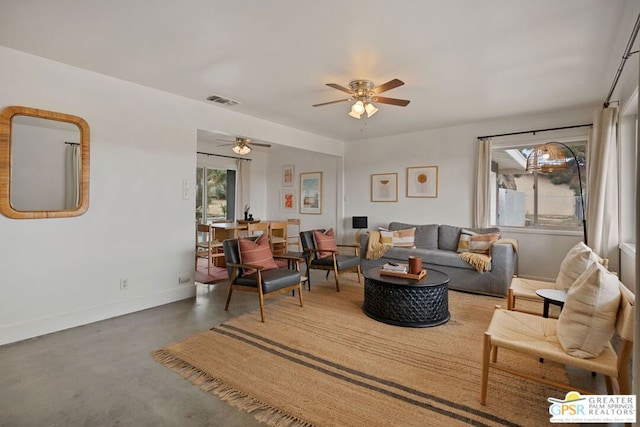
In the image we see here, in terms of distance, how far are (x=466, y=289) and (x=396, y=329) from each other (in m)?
1.95

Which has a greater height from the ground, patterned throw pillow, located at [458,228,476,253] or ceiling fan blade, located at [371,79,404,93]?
ceiling fan blade, located at [371,79,404,93]

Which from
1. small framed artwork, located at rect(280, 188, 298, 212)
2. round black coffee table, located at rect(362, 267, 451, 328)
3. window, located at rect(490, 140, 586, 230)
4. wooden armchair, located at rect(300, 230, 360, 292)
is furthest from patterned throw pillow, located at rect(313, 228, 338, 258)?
small framed artwork, located at rect(280, 188, 298, 212)

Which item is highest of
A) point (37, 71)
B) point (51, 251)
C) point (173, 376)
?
point (37, 71)

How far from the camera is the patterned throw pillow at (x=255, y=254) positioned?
12.0ft

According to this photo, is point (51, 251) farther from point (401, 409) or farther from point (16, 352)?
point (401, 409)

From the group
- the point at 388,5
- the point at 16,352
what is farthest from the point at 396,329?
the point at 16,352

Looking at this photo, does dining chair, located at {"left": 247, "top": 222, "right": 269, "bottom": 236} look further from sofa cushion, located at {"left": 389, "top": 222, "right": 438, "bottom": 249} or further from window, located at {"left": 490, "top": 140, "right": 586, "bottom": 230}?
window, located at {"left": 490, "top": 140, "right": 586, "bottom": 230}

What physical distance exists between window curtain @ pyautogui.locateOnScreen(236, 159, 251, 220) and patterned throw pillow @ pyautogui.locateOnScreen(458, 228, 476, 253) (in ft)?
16.1

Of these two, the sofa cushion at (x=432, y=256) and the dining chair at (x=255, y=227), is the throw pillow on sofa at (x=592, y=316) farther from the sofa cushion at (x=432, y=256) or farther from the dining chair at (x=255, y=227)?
the dining chair at (x=255, y=227)

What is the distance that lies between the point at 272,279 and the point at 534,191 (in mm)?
4438

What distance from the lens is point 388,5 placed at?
218 cm

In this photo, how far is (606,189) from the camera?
12.9 feet

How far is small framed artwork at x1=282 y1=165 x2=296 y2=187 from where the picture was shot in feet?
26.6

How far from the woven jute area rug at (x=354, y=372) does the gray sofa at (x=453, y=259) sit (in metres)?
1.01
